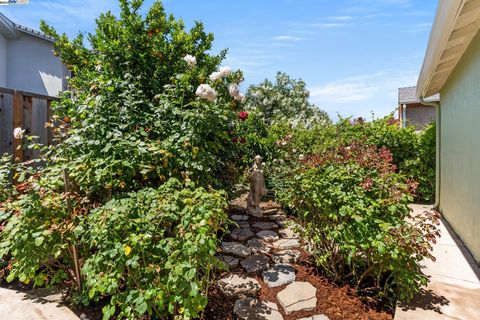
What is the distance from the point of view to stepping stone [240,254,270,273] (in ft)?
10.6

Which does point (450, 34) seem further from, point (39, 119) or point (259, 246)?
point (39, 119)

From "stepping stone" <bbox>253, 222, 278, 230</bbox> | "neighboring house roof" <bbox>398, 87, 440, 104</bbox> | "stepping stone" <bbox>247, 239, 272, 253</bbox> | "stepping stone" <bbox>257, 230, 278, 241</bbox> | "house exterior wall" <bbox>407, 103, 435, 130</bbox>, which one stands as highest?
"neighboring house roof" <bbox>398, 87, 440, 104</bbox>

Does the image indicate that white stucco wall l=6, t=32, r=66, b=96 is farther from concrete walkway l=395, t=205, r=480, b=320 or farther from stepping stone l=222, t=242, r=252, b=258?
concrete walkway l=395, t=205, r=480, b=320

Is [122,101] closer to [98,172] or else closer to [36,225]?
[98,172]

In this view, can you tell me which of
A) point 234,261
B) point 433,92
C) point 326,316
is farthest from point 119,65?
point 433,92

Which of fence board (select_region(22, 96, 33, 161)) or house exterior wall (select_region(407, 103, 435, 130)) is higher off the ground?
house exterior wall (select_region(407, 103, 435, 130))

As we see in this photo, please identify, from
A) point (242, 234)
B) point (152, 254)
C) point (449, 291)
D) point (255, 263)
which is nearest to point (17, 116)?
point (152, 254)

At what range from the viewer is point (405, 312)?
2.27 meters

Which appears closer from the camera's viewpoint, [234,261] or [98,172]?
[98,172]

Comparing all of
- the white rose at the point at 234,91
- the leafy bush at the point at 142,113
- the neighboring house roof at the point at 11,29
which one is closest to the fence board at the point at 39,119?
the leafy bush at the point at 142,113

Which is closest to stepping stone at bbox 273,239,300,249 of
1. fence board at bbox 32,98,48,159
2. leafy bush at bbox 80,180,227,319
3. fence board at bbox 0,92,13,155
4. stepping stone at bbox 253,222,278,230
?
stepping stone at bbox 253,222,278,230

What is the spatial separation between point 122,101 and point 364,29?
4.48 m

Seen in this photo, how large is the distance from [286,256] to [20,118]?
3662 millimetres

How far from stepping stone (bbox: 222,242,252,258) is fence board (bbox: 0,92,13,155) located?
2.92m
